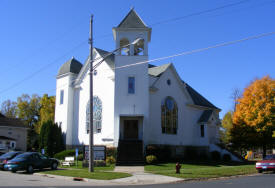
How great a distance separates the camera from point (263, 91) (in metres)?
31.1

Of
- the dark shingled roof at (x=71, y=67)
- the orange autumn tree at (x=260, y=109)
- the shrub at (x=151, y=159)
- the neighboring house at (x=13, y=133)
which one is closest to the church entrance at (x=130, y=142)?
the shrub at (x=151, y=159)

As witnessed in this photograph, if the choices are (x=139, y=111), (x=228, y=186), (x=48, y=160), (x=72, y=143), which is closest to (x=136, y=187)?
(x=228, y=186)

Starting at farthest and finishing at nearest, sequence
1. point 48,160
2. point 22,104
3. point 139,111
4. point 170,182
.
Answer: point 22,104
point 139,111
point 48,160
point 170,182

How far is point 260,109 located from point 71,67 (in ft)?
72.4

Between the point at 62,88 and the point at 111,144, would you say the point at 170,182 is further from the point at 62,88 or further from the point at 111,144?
the point at 62,88

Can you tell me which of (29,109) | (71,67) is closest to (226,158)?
(71,67)

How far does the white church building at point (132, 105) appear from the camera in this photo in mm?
27844

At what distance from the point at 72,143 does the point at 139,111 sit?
9.94 meters

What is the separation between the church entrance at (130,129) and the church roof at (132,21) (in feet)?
31.5

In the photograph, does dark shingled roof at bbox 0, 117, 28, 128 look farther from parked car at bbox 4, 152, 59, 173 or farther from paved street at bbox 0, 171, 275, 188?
paved street at bbox 0, 171, 275, 188

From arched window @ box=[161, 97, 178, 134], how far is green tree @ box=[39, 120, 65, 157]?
1193cm

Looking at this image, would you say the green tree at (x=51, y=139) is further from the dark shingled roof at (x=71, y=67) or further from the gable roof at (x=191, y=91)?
the gable roof at (x=191, y=91)

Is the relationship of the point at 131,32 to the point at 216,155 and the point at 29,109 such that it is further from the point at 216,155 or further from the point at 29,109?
the point at 29,109

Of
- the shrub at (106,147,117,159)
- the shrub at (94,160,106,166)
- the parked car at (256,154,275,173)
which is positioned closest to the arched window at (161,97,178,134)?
the shrub at (106,147,117,159)
